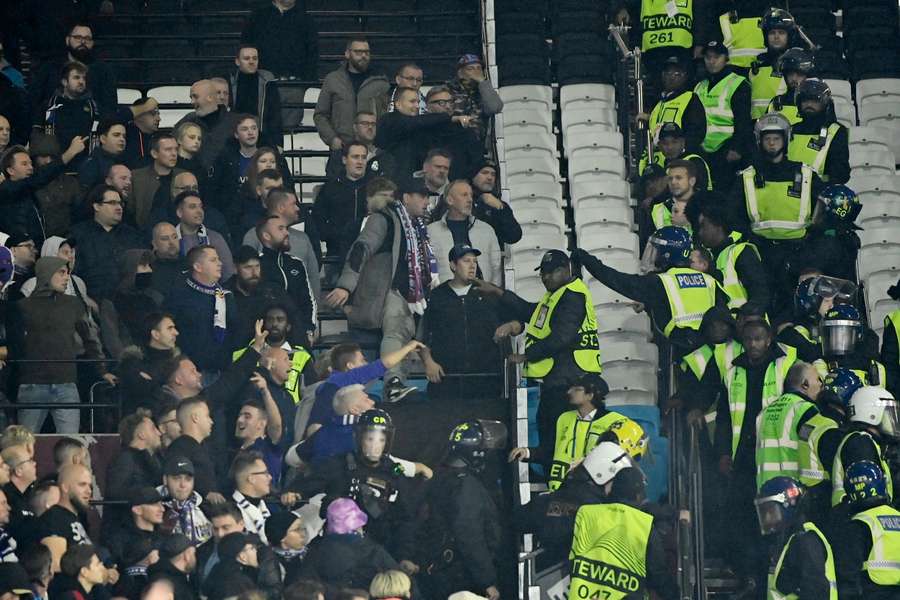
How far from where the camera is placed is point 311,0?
21.8 m

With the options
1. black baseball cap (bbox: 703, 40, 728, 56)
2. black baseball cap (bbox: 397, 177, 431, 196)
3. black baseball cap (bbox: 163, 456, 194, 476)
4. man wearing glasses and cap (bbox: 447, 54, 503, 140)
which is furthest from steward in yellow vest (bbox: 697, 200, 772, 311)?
black baseball cap (bbox: 163, 456, 194, 476)

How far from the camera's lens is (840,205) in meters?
17.5

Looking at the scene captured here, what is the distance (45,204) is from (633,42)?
19.4 ft

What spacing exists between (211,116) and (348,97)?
1.07 meters

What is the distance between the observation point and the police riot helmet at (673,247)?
54.9 feet

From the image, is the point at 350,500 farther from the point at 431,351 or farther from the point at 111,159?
the point at 111,159

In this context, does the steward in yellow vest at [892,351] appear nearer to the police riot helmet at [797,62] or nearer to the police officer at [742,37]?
the police riot helmet at [797,62]

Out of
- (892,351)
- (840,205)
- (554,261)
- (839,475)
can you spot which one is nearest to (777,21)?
(840,205)

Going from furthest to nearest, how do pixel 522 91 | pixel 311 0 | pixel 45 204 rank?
pixel 311 0 → pixel 522 91 → pixel 45 204

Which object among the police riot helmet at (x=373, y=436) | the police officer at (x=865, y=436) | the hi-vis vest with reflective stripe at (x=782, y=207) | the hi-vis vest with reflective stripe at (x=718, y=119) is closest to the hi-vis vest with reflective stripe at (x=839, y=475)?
the police officer at (x=865, y=436)

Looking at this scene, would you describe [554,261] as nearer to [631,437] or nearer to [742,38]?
[631,437]

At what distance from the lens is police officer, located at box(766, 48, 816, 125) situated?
18.7 m

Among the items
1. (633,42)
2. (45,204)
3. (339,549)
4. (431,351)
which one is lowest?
(339,549)

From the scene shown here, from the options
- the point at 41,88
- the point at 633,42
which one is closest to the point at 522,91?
the point at 633,42
